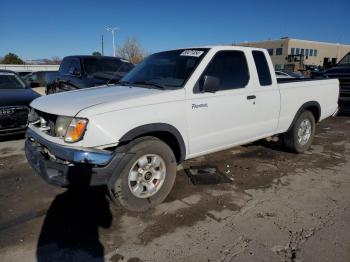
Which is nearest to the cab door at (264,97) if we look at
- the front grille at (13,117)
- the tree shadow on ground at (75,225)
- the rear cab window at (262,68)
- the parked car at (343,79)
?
the rear cab window at (262,68)

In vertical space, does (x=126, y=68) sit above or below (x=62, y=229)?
above

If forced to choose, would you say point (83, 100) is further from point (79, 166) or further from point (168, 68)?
point (168, 68)

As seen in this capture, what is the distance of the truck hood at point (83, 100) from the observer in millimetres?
3416

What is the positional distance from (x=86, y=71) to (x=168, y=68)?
185 inches

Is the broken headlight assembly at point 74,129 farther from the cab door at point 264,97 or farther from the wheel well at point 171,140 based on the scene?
the cab door at point 264,97

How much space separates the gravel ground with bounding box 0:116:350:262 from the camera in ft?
9.68

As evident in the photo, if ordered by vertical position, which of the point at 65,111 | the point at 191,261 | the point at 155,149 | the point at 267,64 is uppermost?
the point at 267,64

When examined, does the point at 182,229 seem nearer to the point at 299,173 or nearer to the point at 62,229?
the point at 62,229

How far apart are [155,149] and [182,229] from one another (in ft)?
3.11

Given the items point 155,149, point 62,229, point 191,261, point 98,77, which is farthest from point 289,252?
point 98,77

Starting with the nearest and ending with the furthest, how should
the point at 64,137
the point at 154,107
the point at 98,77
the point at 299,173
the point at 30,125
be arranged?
1. the point at 64,137
2. the point at 154,107
3. the point at 30,125
4. the point at 299,173
5. the point at 98,77

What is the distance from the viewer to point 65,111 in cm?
338

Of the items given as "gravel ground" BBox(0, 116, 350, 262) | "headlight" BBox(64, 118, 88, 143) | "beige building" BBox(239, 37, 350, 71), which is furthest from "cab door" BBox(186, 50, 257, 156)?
"beige building" BBox(239, 37, 350, 71)

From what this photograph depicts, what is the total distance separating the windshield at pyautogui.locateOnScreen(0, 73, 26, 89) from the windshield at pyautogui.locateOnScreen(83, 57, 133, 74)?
1702 millimetres
